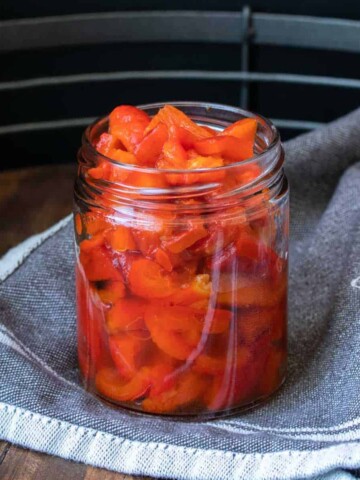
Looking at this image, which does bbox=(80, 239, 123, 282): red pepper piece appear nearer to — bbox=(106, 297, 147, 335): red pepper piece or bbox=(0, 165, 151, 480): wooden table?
bbox=(106, 297, 147, 335): red pepper piece

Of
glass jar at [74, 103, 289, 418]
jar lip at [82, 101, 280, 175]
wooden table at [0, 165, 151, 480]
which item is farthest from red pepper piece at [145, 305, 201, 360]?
wooden table at [0, 165, 151, 480]

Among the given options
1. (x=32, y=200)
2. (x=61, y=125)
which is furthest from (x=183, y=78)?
(x=32, y=200)

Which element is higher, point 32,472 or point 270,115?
point 32,472

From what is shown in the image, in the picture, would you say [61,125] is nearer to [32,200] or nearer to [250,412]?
[32,200]

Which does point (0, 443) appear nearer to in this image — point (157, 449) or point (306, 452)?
point (157, 449)

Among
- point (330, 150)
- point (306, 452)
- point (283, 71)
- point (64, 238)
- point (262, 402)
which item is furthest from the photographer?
point (283, 71)

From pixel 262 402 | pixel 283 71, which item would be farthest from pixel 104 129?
pixel 283 71
